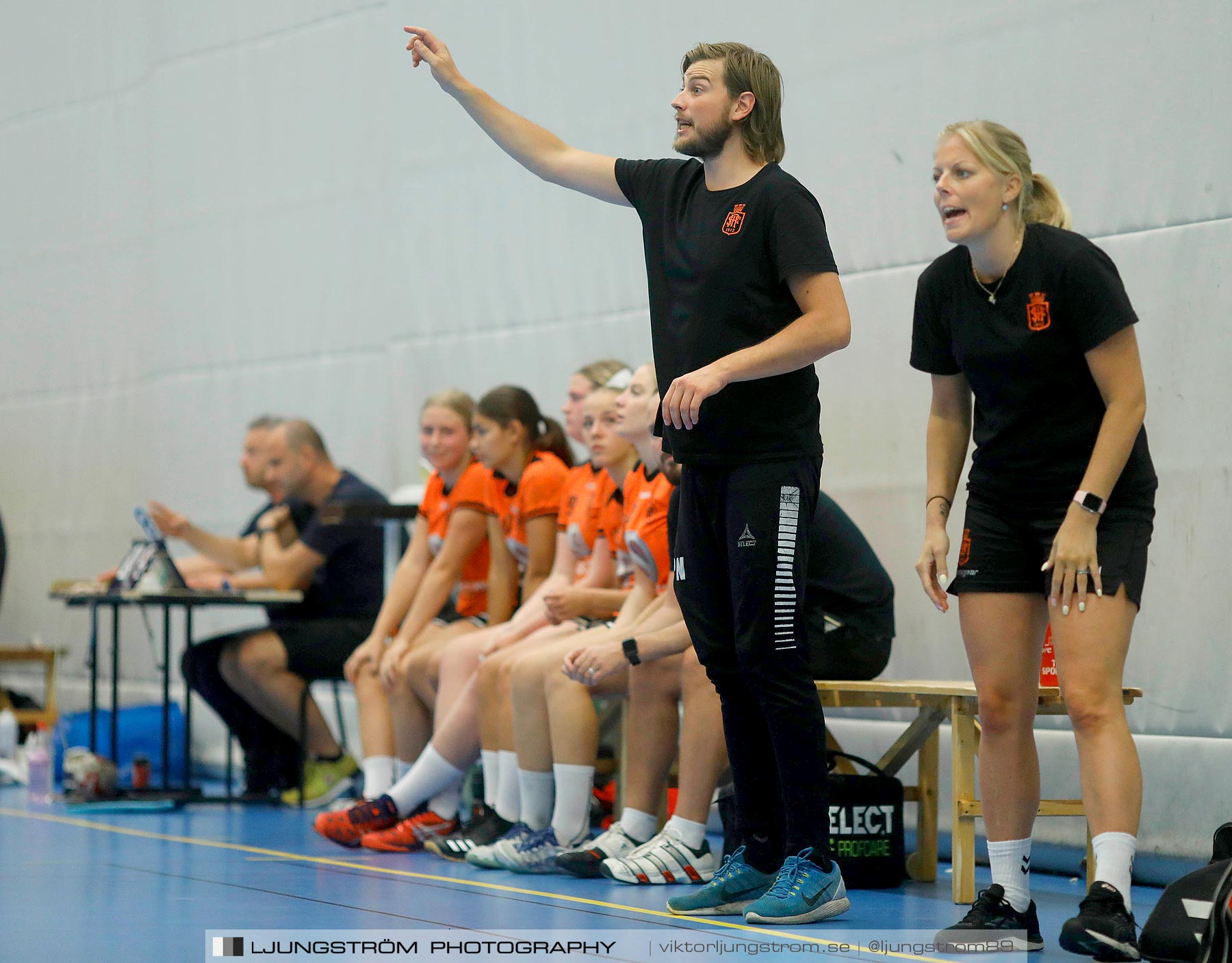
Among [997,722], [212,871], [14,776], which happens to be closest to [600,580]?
[212,871]

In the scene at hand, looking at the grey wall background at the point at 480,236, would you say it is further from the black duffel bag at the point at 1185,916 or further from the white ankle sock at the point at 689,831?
the black duffel bag at the point at 1185,916

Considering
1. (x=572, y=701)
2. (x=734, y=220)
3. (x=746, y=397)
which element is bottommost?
(x=572, y=701)

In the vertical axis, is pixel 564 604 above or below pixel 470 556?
below

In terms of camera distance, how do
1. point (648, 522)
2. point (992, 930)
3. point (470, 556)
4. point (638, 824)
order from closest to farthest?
point (992, 930) < point (638, 824) < point (648, 522) < point (470, 556)

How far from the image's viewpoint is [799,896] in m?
3.07

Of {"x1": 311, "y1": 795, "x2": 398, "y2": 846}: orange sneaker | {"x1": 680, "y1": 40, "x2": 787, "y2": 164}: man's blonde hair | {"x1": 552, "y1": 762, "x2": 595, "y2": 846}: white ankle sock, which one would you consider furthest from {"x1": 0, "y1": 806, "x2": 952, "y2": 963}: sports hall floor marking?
{"x1": 680, "y1": 40, "x2": 787, "y2": 164}: man's blonde hair

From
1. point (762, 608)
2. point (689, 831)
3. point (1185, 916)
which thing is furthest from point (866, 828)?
point (1185, 916)

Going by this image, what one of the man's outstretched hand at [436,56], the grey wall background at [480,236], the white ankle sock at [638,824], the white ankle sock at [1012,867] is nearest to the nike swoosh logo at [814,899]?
the white ankle sock at [1012,867]

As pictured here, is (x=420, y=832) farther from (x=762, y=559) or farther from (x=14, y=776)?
(x=14, y=776)

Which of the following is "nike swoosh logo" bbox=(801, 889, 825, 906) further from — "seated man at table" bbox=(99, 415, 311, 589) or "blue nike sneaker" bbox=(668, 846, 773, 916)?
"seated man at table" bbox=(99, 415, 311, 589)

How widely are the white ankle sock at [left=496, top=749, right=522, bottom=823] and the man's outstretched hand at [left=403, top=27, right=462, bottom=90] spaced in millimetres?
1950

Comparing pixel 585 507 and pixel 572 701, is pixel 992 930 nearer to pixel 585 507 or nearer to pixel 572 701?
pixel 572 701

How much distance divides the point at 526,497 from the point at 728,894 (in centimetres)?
191

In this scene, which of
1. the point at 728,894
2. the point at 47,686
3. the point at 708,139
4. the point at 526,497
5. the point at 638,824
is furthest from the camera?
the point at 47,686
